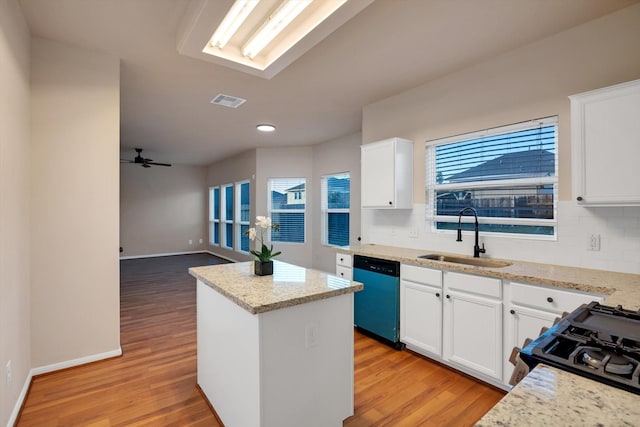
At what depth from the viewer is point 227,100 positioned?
3783 millimetres

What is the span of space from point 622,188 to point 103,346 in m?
4.02

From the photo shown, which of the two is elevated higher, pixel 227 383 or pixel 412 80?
pixel 412 80

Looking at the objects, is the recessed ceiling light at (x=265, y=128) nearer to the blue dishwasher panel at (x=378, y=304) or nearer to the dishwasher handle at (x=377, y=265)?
the dishwasher handle at (x=377, y=265)

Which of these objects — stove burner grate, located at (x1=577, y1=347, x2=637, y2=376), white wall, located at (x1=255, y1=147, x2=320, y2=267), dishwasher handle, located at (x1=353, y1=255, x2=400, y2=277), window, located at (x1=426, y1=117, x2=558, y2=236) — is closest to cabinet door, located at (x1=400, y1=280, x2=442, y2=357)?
dishwasher handle, located at (x1=353, y1=255, x2=400, y2=277)

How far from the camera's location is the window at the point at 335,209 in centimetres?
571

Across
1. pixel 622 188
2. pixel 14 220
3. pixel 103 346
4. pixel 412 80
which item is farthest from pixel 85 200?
pixel 622 188

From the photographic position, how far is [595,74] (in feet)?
7.23

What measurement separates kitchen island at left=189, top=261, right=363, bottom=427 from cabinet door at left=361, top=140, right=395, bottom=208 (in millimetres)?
1518

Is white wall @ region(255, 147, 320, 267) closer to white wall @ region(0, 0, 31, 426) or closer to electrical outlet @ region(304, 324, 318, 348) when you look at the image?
white wall @ region(0, 0, 31, 426)

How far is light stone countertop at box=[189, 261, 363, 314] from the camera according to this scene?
1.58 m

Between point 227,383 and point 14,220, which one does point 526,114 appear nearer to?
point 227,383

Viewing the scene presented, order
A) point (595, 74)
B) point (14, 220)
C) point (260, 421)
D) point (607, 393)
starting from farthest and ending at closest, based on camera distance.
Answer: point (595, 74) → point (14, 220) → point (260, 421) → point (607, 393)

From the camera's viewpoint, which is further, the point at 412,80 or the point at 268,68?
the point at 412,80

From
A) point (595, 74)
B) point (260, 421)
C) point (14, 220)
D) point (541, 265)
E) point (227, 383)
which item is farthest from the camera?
point (541, 265)
